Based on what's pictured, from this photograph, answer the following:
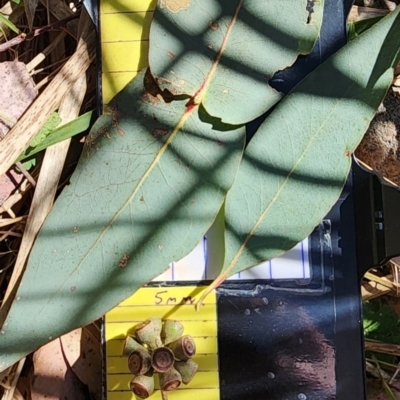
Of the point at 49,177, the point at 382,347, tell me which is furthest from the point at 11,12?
the point at 382,347

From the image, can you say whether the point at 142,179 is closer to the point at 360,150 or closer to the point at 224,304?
the point at 224,304

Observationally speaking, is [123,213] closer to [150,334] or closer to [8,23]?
[150,334]

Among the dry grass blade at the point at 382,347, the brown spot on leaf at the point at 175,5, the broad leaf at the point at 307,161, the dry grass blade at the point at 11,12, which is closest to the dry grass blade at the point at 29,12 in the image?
the dry grass blade at the point at 11,12

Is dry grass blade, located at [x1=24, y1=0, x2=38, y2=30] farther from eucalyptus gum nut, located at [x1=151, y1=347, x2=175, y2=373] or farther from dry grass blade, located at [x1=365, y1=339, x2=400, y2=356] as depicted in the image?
dry grass blade, located at [x1=365, y1=339, x2=400, y2=356]

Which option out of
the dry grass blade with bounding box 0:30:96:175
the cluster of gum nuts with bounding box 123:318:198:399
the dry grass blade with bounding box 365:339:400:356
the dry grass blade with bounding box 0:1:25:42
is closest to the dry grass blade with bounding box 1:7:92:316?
the dry grass blade with bounding box 0:30:96:175

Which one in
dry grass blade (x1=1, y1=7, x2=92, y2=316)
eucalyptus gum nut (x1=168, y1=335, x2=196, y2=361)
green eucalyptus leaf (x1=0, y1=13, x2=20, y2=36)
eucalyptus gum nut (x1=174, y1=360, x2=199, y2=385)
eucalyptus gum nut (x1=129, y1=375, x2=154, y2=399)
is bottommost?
eucalyptus gum nut (x1=129, y1=375, x2=154, y2=399)

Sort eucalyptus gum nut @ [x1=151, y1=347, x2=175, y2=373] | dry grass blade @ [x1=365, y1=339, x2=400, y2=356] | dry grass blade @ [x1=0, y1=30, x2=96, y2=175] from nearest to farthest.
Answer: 1. eucalyptus gum nut @ [x1=151, y1=347, x2=175, y2=373]
2. dry grass blade @ [x1=0, y1=30, x2=96, y2=175]
3. dry grass blade @ [x1=365, y1=339, x2=400, y2=356]

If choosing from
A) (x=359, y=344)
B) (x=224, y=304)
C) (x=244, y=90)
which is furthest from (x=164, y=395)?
(x=244, y=90)
